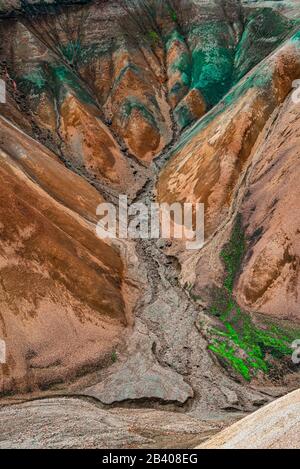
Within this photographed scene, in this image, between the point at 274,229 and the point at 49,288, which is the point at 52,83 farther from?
the point at 49,288

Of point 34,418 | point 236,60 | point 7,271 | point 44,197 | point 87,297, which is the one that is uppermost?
point 236,60

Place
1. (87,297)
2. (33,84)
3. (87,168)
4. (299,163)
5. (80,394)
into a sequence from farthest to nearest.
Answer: (33,84)
(87,168)
(299,163)
(87,297)
(80,394)

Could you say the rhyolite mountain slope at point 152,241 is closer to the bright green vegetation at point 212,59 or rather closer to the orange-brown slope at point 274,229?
the orange-brown slope at point 274,229

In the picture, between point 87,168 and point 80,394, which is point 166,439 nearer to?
point 80,394

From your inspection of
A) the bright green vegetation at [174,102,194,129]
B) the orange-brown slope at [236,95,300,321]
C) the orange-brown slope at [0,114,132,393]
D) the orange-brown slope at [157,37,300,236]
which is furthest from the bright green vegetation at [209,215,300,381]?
the bright green vegetation at [174,102,194,129]

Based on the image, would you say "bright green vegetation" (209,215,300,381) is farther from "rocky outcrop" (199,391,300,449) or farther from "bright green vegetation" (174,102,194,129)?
"bright green vegetation" (174,102,194,129)

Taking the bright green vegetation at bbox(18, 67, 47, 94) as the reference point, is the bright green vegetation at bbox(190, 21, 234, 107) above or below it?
below
